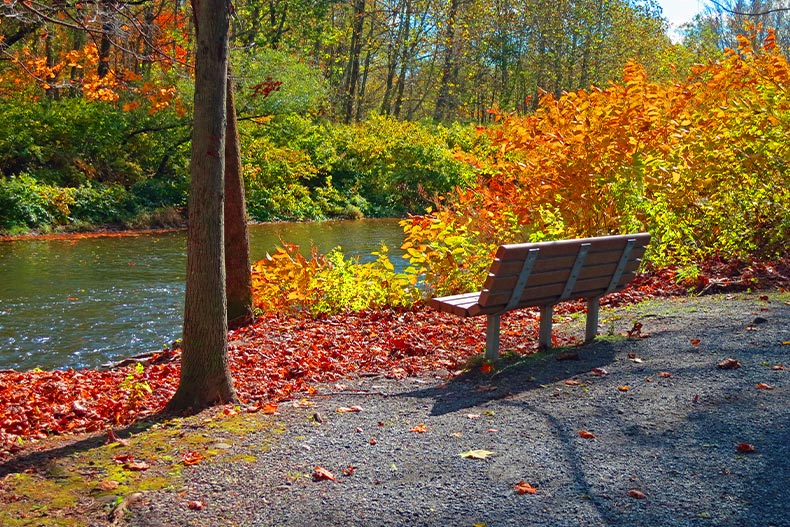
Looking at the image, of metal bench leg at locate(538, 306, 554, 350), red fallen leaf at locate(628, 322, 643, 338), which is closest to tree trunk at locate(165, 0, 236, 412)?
metal bench leg at locate(538, 306, 554, 350)

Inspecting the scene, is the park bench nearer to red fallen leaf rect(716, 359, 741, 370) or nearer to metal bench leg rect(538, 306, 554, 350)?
metal bench leg rect(538, 306, 554, 350)

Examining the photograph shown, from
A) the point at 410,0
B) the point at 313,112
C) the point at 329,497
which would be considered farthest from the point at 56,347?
the point at 410,0

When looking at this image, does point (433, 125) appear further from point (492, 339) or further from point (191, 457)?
point (191, 457)

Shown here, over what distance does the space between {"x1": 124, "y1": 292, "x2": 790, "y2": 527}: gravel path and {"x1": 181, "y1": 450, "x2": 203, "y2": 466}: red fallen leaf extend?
0.38 ft

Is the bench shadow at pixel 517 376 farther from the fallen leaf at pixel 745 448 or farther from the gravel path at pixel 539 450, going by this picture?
the fallen leaf at pixel 745 448

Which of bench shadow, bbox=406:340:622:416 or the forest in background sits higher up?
the forest in background

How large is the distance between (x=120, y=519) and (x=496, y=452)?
6.12ft

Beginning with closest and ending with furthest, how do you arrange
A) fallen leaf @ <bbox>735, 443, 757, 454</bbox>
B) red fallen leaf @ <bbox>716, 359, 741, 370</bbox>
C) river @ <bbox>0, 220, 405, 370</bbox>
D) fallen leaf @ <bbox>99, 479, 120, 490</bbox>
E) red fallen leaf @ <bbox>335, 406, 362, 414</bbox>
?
fallen leaf @ <bbox>99, 479, 120, 490</bbox> < fallen leaf @ <bbox>735, 443, 757, 454</bbox> < red fallen leaf @ <bbox>335, 406, 362, 414</bbox> < red fallen leaf @ <bbox>716, 359, 741, 370</bbox> < river @ <bbox>0, 220, 405, 370</bbox>

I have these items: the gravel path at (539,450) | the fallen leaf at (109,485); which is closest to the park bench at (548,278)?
the gravel path at (539,450)

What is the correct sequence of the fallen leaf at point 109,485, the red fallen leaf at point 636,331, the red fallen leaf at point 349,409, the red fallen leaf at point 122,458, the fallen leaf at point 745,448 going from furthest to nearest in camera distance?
1. the red fallen leaf at point 636,331
2. the red fallen leaf at point 349,409
3. the red fallen leaf at point 122,458
4. the fallen leaf at point 745,448
5. the fallen leaf at point 109,485

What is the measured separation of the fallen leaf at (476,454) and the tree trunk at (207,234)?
2.04 m

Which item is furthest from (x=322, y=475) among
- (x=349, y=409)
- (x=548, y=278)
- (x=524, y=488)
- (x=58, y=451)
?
(x=548, y=278)

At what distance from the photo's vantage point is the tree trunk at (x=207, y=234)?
17.2ft

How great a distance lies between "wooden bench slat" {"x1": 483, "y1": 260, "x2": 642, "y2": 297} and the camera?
18.7 ft
